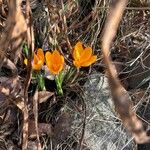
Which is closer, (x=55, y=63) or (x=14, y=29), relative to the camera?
(x=14, y=29)

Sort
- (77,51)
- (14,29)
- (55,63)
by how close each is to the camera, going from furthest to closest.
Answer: (77,51)
(55,63)
(14,29)

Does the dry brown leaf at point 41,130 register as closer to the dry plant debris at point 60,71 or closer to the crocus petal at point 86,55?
the dry plant debris at point 60,71

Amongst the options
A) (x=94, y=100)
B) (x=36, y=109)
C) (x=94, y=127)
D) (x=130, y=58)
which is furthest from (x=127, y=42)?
(x=36, y=109)

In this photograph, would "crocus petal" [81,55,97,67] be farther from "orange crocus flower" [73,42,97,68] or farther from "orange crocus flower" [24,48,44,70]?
"orange crocus flower" [24,48,44,70]

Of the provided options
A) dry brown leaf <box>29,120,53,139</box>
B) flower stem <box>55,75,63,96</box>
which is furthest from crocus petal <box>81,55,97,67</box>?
dry brown leaf <box>29,120,53,139</box>

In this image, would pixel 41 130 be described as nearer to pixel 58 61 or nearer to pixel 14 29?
pixel 58 61

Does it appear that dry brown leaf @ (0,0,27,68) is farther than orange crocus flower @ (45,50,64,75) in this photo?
No

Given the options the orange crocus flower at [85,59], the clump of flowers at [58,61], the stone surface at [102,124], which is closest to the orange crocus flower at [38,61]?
the clump of flowers at [58,61]

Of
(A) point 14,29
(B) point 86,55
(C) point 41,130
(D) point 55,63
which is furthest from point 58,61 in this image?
(A) point 14,29

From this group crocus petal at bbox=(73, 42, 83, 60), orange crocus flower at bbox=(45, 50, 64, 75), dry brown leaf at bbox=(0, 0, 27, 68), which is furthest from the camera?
crocus petal at bbox=(73, 42, 83, 60)
